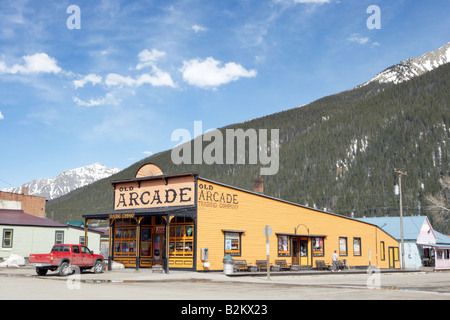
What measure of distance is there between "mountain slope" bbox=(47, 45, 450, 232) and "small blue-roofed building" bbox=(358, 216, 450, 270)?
75.4m

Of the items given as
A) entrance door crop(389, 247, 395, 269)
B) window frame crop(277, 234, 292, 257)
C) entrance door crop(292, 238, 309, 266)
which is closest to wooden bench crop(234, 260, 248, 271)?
window frame crop(277, 234, 292, 257)

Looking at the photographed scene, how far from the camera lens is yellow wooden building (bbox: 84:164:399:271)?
110 feet

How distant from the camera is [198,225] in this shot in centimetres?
3334

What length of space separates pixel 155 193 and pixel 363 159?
140537 millimetres

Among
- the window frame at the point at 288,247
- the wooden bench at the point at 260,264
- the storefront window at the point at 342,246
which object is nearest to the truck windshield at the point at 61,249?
the wooden bench at the point at 260,264

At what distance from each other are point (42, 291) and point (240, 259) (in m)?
20.3

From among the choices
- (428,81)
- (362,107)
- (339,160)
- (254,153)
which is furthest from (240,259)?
(428,81)

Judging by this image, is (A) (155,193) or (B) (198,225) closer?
(B) (198,225)

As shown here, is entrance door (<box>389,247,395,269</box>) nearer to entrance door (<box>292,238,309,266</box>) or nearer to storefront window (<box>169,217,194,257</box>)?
entrance door (<box>292,238,309,266</box>)

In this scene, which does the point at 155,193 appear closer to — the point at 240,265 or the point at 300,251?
the point at 240,265

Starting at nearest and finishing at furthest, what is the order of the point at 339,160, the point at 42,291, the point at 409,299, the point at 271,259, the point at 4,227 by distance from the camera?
the point at 409,299 < the point at 42,291 < the point at 271,259 < the point at 4,227 < the point at 339,160

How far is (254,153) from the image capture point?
186000 mm

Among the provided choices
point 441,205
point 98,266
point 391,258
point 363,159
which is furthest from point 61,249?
point 363,159
